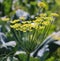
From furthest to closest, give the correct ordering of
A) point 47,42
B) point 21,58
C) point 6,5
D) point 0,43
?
point 6,5, point 47,42, point 0,43, point 21,58

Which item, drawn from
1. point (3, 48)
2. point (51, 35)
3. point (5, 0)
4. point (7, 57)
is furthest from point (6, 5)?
point (7, 57)

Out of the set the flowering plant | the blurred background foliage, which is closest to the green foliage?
the blurred background foliage

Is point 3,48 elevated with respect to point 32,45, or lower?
elevated

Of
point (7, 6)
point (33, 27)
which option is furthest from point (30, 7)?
point (33, 27)

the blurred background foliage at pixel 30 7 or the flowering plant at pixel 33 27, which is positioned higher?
the blurred background foliage at pixel 30 7

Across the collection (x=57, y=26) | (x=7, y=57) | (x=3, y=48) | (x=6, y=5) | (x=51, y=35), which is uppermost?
(x=6, y=5)

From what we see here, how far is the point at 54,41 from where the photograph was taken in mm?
2846

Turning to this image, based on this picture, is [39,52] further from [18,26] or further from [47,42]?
[18,26]

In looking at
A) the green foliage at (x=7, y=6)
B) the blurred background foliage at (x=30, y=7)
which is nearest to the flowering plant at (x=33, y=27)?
the blurred background foliage at (x=30, y=7)

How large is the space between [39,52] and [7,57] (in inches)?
21.7

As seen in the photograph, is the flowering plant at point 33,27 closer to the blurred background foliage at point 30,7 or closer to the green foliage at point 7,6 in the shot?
the blurred background foliage at point 30,7

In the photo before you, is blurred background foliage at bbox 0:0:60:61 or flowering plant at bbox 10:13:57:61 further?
blurred background foliage at bbox 0:0:60:61

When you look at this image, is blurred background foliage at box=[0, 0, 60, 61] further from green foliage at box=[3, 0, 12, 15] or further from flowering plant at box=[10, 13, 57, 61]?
flowering plant at box=[10, 13, 57, 61]

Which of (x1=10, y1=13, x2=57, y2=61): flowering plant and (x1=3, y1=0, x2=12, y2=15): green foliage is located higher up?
(x1=3, y1=0, x2=12, y2=15): green foliage
